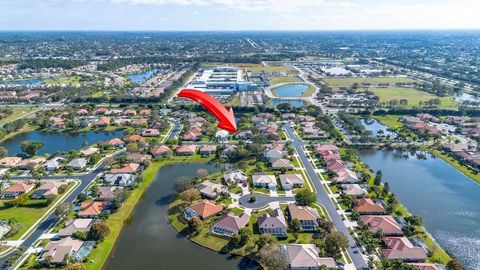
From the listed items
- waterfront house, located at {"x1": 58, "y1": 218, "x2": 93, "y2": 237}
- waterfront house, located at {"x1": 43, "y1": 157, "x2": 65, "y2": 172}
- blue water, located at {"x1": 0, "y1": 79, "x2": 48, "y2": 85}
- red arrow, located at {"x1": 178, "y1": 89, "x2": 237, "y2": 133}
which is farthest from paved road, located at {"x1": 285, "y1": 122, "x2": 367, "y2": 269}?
blue water, located at {"x1": 0, "y1": 79, "x2": 48, "y2": 85}

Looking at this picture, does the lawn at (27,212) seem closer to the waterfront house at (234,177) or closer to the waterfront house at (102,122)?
the waterfront house at (234,177)

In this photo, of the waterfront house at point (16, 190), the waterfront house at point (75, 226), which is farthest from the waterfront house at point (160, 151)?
the waterfront house at point (75, 226)

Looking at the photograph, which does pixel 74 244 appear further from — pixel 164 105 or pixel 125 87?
pixel 125 87

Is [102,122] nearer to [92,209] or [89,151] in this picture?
[89,151]

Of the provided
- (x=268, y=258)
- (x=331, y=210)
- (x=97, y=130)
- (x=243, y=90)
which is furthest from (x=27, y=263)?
(x=243, y=90)

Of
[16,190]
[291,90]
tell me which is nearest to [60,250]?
[16,190]

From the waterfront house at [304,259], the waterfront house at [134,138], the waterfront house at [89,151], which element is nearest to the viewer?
the waterfront house at [304,259]
